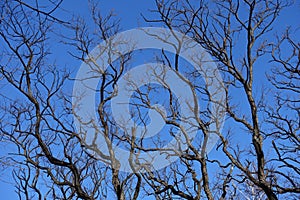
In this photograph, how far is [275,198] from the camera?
275 inches

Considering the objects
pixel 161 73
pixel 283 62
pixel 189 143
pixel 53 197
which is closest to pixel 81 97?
pixel 161 73

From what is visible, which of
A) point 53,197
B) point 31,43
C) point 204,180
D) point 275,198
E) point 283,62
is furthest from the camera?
point 53,197

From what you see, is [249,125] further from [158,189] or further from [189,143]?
[158,189]

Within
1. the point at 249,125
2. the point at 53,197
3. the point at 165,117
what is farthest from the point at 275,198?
the point at 53,197

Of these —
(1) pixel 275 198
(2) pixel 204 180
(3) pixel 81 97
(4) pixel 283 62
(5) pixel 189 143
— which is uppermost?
(3) pixel 81 97

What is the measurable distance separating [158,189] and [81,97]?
348 centimetres

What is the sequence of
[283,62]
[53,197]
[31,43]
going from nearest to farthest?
[31,43] < [283,62] < [53,197]

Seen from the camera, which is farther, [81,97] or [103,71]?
[81,97]

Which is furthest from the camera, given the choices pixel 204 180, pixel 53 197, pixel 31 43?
pixel 53 197

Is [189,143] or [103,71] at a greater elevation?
[103,71]

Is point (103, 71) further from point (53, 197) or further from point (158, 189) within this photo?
point (53, 197)

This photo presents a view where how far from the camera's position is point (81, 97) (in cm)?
1021

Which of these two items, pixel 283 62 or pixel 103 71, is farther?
pixel 103 71

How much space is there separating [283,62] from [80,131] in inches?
211
